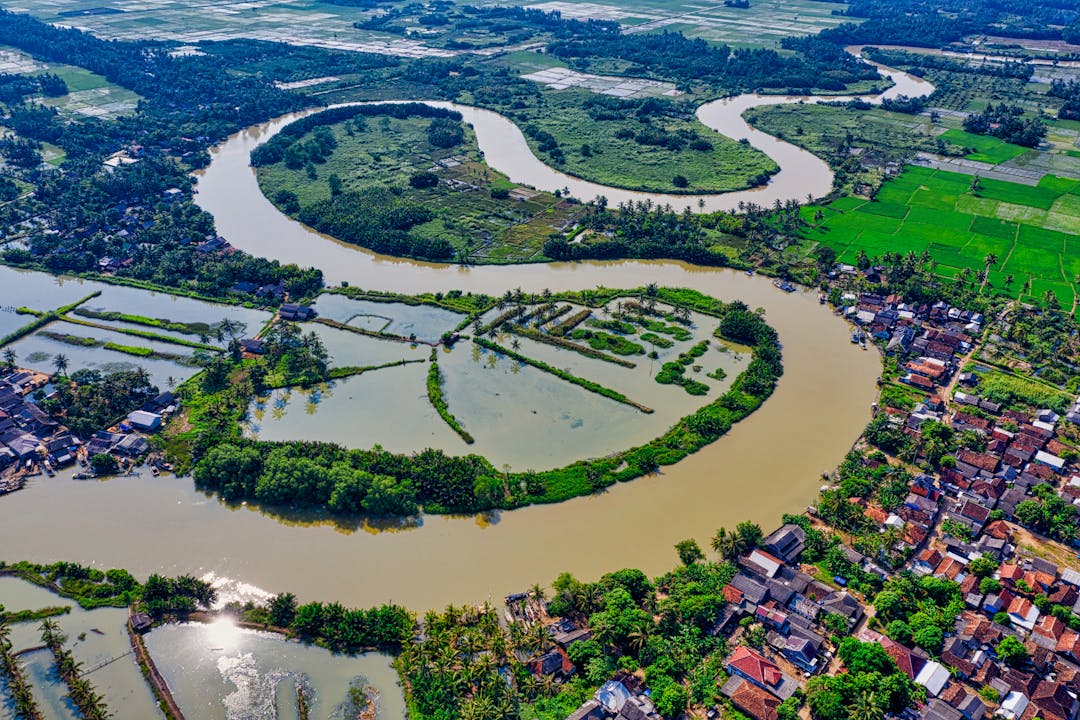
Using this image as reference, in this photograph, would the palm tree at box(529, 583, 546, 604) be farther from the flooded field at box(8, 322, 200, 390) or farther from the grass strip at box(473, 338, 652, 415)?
the flooded field at box(8, 322, 200, 390)

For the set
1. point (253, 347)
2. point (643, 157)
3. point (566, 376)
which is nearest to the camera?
point (566, 376)

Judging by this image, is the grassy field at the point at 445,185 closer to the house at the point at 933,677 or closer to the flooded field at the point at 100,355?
the flooded field at the point at 100,355

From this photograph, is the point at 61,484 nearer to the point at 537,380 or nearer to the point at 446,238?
the point at 537,380

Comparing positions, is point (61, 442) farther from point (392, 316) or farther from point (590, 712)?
point (590, 712)

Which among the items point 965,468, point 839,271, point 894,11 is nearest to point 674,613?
point 965,468

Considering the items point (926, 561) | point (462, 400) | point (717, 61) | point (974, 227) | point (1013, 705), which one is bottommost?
point (1013, 705)

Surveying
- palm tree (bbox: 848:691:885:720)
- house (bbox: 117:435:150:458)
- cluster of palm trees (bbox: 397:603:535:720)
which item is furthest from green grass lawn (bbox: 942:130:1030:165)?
house (bbox: 117:435:150:458)

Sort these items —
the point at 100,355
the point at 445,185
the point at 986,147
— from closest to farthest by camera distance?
the point at 100,355
the point at 445,185
the point at 986,147

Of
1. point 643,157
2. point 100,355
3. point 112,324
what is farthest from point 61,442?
point 643,157
